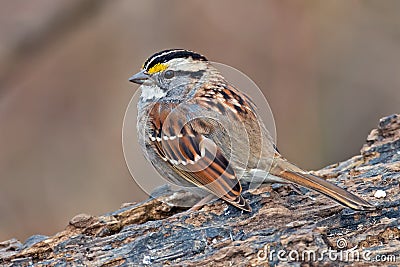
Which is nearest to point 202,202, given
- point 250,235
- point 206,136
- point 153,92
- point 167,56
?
point 206,136

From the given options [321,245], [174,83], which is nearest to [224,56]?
[174,83]

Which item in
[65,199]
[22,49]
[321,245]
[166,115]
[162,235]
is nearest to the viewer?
[321,245]

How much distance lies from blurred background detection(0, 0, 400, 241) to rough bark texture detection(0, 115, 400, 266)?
4053mm

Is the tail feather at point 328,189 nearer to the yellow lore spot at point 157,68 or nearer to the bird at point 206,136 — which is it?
the bird at point 206,136

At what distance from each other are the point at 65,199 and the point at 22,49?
2.53m

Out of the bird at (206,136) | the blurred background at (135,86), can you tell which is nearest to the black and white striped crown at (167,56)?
the bird at (206,136)

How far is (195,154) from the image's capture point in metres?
5.20

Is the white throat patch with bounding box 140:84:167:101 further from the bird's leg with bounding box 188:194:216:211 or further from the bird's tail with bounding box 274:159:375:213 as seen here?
the bird's tail with bounding box 274:159:375:213

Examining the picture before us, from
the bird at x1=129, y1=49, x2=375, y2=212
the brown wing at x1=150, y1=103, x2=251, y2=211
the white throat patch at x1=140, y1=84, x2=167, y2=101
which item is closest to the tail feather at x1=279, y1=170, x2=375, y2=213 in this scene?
the bird at x1=129, y1=49, x2=375, y2=212

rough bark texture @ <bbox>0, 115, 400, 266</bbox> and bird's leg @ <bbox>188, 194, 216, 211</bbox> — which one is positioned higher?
bird's leg @ <bbox>188, 194, 216, 211</bbox>

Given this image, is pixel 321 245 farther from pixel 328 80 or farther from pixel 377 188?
pixel 328 80

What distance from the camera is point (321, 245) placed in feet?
14.0

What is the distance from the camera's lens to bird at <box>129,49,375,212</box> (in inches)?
196

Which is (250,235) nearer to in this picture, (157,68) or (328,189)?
(328,189)
